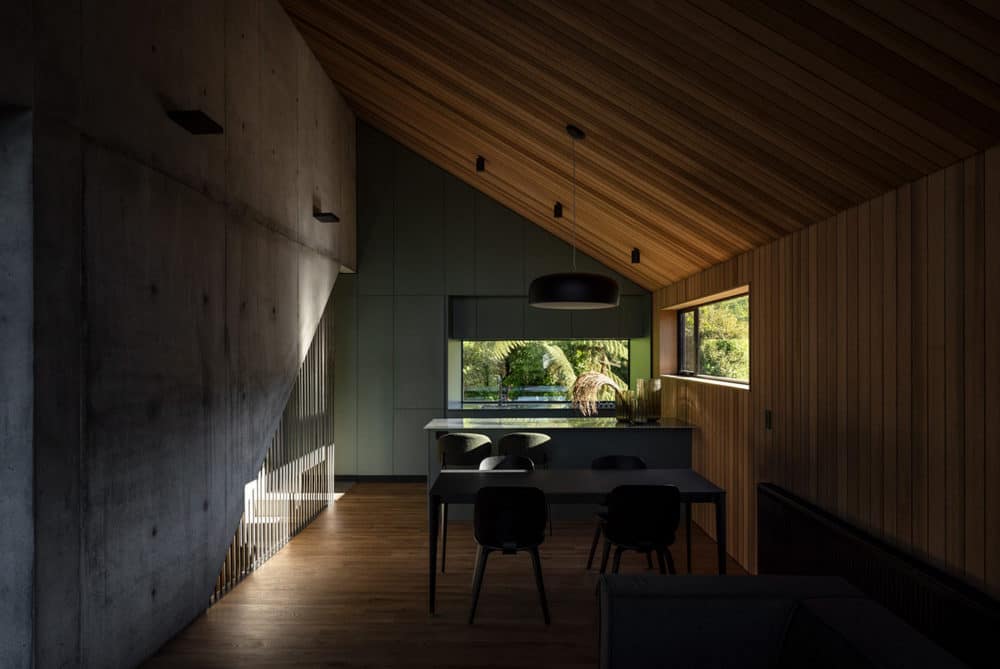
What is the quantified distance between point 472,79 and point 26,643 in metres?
3.70

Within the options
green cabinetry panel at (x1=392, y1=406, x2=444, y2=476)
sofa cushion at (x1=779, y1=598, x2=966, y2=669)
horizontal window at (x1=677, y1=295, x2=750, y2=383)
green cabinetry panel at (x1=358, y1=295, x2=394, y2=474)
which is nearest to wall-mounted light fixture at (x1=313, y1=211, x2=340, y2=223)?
green cabinetry panel at (x1=358, y1=295, x2=394, y2=474)

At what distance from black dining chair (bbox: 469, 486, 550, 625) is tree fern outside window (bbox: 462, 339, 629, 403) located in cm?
465

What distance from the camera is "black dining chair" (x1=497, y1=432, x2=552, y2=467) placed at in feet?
18.2

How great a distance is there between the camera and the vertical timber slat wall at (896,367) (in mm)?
2205

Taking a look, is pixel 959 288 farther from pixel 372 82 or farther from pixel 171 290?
pixel 372 82

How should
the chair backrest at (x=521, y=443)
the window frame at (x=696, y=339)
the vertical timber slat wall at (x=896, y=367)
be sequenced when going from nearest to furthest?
the vertical timber slat wall at (x=896, y=367), the window frame at (x=696, y=339), the chair backrest at (x=521, y=443)

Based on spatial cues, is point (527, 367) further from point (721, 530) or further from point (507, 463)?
point (721, 530)

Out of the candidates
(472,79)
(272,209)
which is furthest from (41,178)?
(472,79)

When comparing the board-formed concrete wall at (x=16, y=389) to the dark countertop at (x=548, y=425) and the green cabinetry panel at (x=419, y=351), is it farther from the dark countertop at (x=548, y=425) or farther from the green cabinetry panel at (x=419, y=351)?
the green cabinetry panel at (x=419, y=351)

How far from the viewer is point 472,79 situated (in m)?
4.38

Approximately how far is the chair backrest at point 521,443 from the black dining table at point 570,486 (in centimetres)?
A: 119

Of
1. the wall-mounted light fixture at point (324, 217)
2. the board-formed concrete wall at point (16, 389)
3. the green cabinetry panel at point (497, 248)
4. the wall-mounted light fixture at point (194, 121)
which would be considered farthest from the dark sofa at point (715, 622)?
the green cabinetry panel at point (497, 248)

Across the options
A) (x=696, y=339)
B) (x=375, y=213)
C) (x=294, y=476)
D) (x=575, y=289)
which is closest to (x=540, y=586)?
(x=575, y=289)

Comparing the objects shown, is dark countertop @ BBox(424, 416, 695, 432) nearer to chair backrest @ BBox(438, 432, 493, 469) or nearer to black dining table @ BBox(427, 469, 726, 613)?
chair backrest @ BBox(438, 432, 493, 469)
